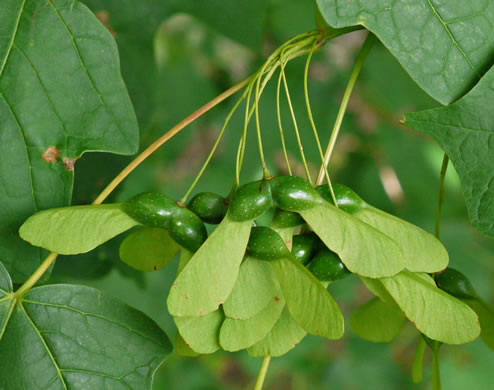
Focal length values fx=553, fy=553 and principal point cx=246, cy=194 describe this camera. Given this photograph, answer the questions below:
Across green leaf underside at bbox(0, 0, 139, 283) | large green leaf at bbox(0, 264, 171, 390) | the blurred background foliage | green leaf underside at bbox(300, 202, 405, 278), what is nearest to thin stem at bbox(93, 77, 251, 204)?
green leaf underside at bbox(0, 0, 139, 283)

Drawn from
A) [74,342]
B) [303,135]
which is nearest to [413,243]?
[74,342]

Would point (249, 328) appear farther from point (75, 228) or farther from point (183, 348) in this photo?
point (75, 228)

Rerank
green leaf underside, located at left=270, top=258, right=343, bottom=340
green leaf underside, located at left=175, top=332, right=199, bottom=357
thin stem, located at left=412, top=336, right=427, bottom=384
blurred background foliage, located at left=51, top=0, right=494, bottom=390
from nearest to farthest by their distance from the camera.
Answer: green leaf underside, located at left=270, top=258, right=343, bottom=340 < green leaf underside, located at left=175, top=332, right=199, bottom=357 < thin stem, located at left=412, top=336, right=427, bottom=384 < blurred background foliage, located at left=51, top=0, right=494, bottom=390

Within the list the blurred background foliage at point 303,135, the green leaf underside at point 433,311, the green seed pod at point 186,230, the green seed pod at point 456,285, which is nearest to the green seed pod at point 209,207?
the green seed pod at point 186,230

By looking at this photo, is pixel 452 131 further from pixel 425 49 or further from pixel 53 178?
pixel 53 178

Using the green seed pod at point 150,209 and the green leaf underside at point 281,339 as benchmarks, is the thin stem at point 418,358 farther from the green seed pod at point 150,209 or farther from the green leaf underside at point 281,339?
the green seed pod at point 150,209

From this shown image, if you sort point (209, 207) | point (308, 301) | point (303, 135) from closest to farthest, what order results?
point (308, 301) → point (209, 207) → point (303, 135)

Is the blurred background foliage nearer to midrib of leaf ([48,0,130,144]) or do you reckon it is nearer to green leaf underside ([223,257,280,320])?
midrib of leaf ([48,0,130,144])
